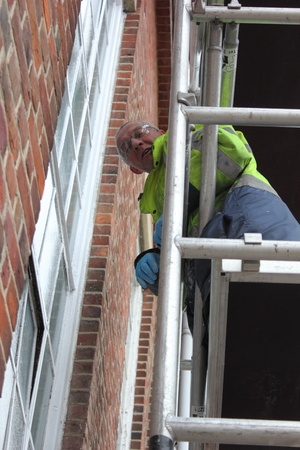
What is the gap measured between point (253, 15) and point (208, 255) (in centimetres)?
166

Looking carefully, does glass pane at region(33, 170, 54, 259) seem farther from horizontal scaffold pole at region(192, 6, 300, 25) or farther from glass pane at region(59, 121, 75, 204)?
horizontal scaffold pole at region(192, 6, 300, 25)

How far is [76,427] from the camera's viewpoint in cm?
605

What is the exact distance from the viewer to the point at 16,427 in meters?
5.19

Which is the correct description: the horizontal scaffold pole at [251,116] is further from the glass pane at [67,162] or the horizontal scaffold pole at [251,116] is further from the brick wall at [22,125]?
the glass pane at [67,162]

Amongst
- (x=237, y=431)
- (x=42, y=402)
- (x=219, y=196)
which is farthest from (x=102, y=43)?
(x=237, y=431)

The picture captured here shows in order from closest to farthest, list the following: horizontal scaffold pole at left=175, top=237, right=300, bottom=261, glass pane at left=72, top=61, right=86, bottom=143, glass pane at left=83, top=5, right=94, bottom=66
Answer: horizontal scaffold pole at left=175, top=237, right=300, bottom=261 < glass pane at left=72, top=61, right=86, bottom=143 < glass pane at left=83, top=5, right=94, bottom=66

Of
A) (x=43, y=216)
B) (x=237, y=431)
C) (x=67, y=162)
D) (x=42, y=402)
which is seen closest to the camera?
(x=237, y=431)

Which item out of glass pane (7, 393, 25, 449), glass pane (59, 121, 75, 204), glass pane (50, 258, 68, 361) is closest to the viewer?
glass pane (7, 393, 25, 449)

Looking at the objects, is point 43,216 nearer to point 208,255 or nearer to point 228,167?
point 228,167

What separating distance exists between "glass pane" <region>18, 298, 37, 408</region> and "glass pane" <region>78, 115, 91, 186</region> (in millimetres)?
2127

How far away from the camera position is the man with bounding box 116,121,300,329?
15.4ft

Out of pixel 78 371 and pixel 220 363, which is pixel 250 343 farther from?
Result: pixel 78 371

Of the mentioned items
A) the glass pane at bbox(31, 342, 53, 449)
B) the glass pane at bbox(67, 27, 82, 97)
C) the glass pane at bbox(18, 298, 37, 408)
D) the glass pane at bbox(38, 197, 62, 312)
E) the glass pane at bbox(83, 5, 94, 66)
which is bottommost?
the glass pane at bbox(31, 342, 53, 449)

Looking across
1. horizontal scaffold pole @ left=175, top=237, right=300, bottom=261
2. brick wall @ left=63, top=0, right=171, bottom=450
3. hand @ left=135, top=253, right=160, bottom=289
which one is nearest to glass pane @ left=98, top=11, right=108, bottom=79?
brick wall @ left=63, top=0, right=171, bottom=450
